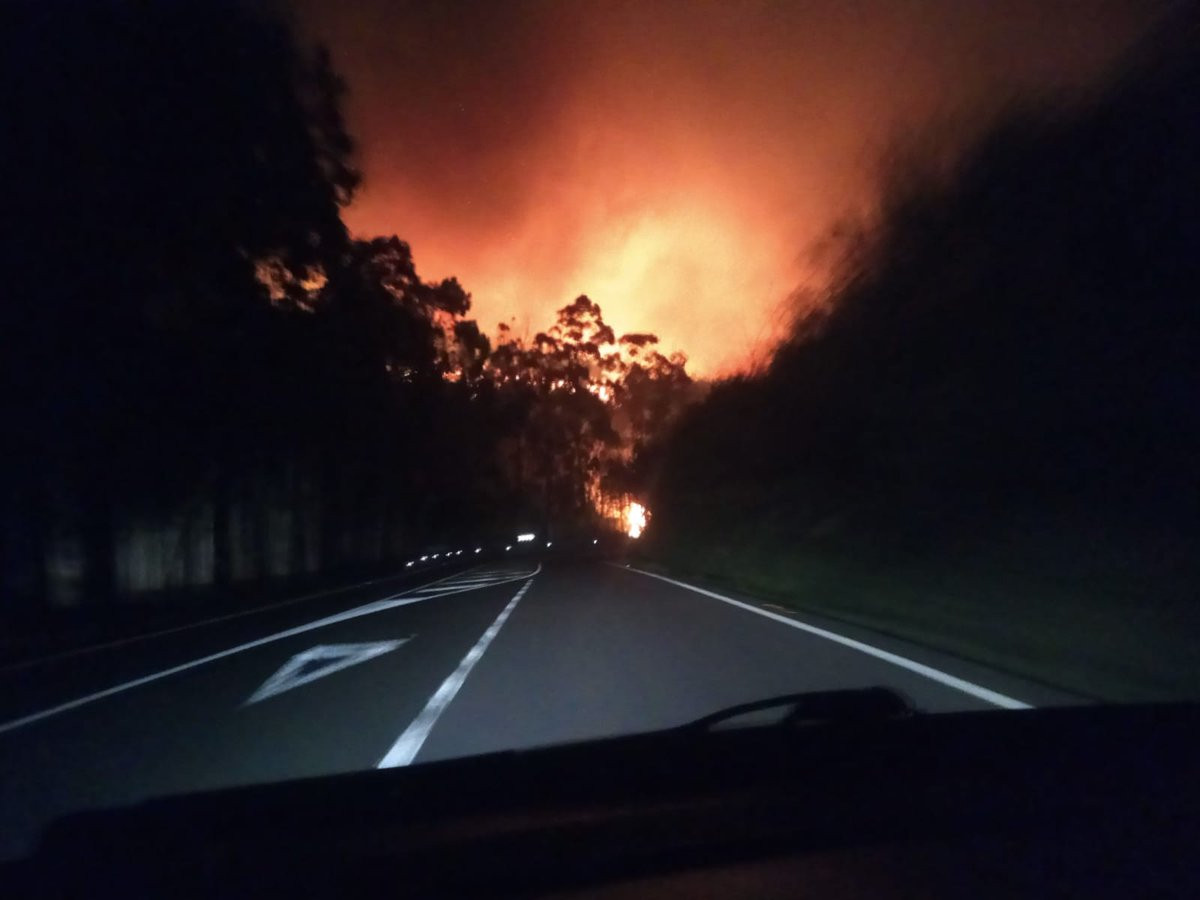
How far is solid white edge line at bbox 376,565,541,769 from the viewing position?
7.89 m

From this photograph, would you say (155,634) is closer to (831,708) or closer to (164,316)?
(164,316)

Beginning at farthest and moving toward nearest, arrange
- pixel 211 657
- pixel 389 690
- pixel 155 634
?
pixel 155 634, pixel 211 657, pixel 389 690

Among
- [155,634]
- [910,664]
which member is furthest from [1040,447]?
[155,634]

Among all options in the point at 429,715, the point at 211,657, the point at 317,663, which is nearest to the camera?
the point at 429,715

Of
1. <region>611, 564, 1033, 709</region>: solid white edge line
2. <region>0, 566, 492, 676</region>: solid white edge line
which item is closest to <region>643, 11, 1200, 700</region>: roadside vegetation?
<region>611, 564, 1033, 709</region>: solid white edge line

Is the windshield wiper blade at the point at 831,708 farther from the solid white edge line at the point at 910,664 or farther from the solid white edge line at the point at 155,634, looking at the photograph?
the solid white edge line at the point at 155,634

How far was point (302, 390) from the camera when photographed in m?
32.5

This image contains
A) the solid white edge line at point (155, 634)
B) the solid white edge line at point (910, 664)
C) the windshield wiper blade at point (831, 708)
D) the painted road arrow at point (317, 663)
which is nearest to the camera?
the windshield wiper blade at point (831, 708)

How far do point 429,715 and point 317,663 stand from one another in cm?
460

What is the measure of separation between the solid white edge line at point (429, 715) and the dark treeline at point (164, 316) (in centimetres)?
1181

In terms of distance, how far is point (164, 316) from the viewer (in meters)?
23.6

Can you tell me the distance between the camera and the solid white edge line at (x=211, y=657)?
36.2 feet

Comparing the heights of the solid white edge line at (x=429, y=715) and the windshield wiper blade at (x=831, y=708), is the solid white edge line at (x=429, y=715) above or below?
below

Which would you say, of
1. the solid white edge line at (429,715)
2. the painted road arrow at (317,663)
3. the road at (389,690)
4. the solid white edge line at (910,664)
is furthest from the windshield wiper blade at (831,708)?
the painted road arrow at (317,663)
